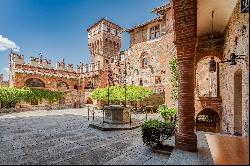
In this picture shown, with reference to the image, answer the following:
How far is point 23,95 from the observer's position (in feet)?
72.8

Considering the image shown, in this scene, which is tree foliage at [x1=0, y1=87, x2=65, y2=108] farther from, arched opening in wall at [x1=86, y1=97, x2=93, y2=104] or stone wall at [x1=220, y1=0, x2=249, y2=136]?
stone wall at [x1=220, y1=0, x2=249, y2=136]

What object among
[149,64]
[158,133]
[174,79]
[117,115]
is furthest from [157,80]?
[158,133]

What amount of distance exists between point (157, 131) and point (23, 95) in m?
20.6

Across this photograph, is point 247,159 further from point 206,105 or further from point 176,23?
point 206,105

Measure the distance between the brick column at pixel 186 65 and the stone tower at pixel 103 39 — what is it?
28.4 meters

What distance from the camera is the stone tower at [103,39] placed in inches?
1390

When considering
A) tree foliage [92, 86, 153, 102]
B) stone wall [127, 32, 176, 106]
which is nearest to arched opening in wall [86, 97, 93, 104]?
stone wall [127, 32, 176, 106]

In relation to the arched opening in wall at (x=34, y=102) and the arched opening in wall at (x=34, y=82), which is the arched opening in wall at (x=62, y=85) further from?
the arched opening in wall at (x=34, y=102)

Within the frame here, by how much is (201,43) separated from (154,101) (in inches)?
407

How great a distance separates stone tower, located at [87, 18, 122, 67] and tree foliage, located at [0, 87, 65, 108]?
1142 centimetres

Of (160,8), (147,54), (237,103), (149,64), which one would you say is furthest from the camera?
(147,54)

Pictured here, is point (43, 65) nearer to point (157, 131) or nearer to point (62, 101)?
point (62, 101)

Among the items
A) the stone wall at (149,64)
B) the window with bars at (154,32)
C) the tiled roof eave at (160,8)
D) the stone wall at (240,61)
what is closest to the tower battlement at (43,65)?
the stone wall at (149,64)

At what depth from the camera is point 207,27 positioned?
9.55 m
